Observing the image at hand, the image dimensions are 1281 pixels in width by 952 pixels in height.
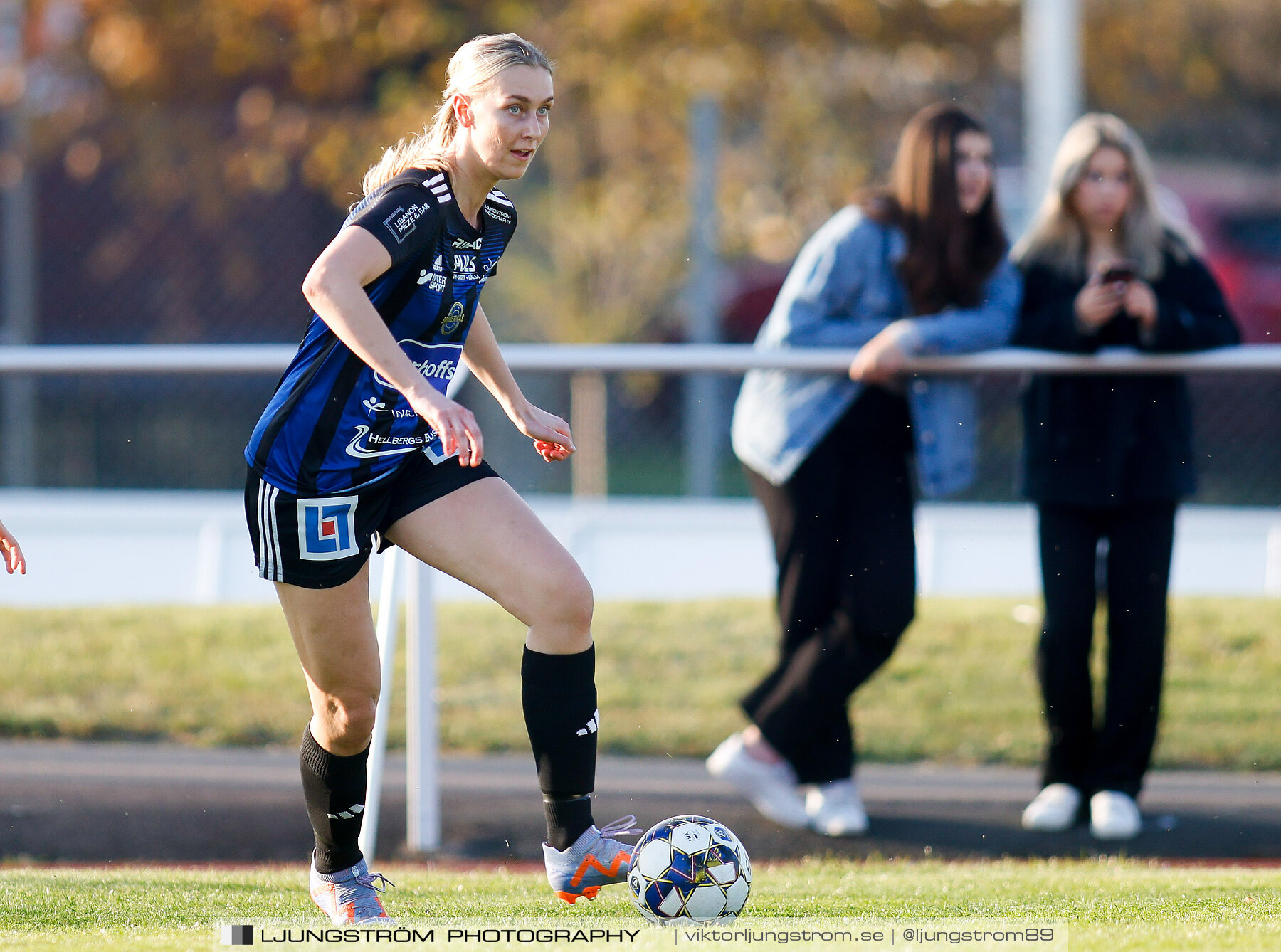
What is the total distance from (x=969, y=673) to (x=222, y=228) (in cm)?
543

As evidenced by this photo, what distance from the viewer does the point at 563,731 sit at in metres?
3.31

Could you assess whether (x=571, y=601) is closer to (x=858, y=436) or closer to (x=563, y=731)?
(x=563, y=731)

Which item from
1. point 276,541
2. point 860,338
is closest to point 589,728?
point 276,541

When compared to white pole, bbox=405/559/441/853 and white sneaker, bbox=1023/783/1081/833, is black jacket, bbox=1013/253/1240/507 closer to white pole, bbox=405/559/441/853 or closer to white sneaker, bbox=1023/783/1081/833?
white sneaker, bbox=1023/783/1081/833

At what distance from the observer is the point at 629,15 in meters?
9.84

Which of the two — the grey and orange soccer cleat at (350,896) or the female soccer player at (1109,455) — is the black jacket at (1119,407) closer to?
the female soccer player at (1109,455)

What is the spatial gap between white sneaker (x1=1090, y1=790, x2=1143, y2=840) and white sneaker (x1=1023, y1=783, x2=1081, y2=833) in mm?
92

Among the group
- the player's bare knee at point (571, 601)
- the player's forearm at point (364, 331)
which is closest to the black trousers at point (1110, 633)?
the player's bare knee at point (571, 601)

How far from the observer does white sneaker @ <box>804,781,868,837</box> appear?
4832 millimetres

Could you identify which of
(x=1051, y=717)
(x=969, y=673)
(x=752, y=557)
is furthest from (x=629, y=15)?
(x=1051, y=717)

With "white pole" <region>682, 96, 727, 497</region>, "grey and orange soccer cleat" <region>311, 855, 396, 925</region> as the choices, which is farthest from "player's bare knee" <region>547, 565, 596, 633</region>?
"white pole" <region>682, 96, 727, 497</region>

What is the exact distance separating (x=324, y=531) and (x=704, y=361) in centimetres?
195

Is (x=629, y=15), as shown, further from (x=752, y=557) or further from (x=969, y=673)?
(x=969, y=673)

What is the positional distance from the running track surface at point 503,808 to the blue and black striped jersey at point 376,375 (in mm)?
1897
